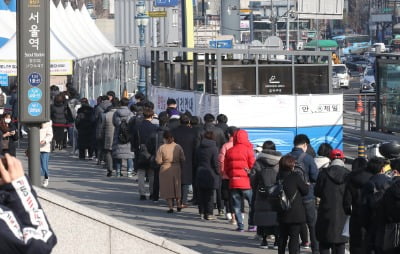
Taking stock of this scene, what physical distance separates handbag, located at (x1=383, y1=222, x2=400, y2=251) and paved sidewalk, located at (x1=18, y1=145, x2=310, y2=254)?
3.97 meters

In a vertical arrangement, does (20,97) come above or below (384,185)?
above

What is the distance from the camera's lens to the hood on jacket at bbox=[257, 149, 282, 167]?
13992mm

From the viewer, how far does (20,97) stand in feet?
38.5

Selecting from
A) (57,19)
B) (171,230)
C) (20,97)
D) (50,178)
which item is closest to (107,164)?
(50,178)

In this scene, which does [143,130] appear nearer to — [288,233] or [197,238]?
[197,238]

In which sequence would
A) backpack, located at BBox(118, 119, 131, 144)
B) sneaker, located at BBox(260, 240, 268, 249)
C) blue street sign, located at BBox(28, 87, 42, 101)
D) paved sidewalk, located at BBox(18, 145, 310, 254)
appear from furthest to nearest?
1. backpack, located at BBox(118, 119, 131, 144)
2. paved sidewalk, located at BBox(18, 145, 310, 254)
3. sneaker, located at BBox(260, 240, 268, 249)
4. blue street sign, located at BBox(28, 87, 42, 101)

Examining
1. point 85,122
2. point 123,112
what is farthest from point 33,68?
point 85,122

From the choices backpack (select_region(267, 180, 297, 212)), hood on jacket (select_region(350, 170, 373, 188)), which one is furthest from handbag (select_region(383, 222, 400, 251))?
backpack (select_region(267, 180, 297, 212))

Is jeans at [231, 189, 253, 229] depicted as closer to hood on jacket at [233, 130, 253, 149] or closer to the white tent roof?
hood on jacket at [233, 130, 253, 149]

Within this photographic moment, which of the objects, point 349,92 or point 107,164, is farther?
point 349,92

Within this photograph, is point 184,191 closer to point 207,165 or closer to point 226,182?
point 207,165

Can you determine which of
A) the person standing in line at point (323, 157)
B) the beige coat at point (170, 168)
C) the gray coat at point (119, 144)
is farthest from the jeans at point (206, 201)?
the gray coat at point (119, 144)

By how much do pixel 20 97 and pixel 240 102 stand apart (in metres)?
11.5

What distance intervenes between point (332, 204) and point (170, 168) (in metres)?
5.49
